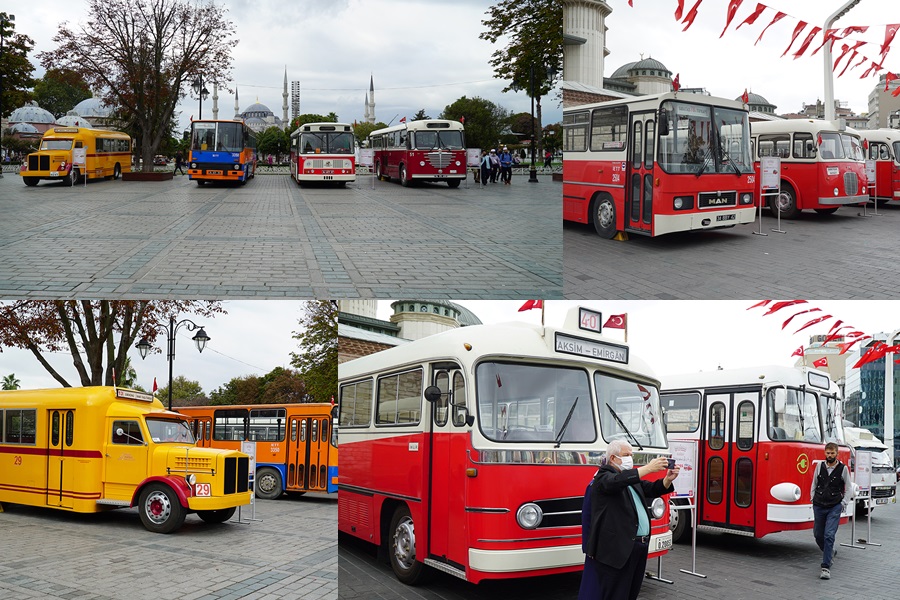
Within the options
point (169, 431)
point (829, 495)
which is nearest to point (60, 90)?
point (169, 431)

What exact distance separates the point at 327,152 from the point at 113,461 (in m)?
16.5

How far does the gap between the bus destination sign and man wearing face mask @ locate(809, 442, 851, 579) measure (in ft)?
11.2

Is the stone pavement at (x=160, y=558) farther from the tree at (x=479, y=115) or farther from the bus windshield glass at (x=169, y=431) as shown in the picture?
the tree at (x=479, y=115)

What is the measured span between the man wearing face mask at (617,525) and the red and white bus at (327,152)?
2167 cm

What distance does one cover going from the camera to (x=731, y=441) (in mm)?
9820

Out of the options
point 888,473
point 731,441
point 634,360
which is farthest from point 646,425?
point 888,473

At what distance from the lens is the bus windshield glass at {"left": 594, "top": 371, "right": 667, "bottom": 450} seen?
6012 mm

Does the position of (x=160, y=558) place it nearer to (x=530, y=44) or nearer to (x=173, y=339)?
(x=173, y=339)

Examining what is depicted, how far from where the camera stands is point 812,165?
54.6 feet

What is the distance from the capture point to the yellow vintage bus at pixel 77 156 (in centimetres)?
1216

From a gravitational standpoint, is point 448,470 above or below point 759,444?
above

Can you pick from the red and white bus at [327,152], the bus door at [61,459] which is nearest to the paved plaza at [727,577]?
the bus door at [61,459]

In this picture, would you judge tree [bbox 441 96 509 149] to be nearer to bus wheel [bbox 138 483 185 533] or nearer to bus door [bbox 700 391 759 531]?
bus door [bbox 700 391 759 531]

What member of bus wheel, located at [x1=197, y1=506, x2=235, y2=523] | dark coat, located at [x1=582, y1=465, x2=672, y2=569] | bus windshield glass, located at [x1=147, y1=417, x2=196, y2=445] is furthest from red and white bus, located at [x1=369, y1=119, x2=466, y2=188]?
dark coat, located at [x1=582, y1=465, x2=672, y2=569]
